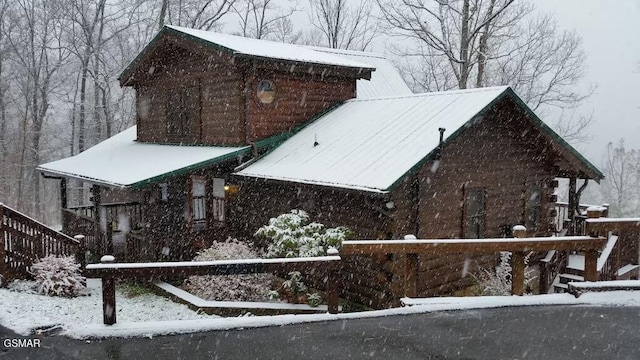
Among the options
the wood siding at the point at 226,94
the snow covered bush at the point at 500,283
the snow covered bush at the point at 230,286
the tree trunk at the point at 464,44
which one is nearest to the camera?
the snow covered bush at the point at 500,283

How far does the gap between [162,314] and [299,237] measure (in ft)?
10.7

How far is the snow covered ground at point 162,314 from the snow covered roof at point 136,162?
3.68 m

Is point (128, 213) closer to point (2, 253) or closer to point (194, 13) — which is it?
point (2, 253)

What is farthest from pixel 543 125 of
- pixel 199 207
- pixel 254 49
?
pixel 199 207

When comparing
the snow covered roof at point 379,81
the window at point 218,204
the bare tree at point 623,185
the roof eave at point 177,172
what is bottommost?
the bare tree at point 623,185

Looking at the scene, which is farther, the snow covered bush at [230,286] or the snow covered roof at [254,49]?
the snow covered roof at [254,49]

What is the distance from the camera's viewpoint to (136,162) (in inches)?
650

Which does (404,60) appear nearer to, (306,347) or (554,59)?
(554,59)

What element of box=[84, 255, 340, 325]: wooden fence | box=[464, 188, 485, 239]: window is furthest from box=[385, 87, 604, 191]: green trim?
box=[84, 255, 340, 325]: wooden fence

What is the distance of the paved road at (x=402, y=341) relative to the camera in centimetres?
551

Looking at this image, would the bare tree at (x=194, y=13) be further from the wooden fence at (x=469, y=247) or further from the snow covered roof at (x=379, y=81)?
the wooden fence at (x=469, y=247)

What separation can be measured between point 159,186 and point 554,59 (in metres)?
28.5

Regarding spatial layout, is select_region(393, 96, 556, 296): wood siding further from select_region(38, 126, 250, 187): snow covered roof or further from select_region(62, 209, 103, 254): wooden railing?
select_region(62, 209, 103, 254): wooden railing

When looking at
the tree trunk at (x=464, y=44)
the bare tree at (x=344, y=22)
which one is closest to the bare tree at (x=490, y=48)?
the tree trunk at (x=464, y=44)
